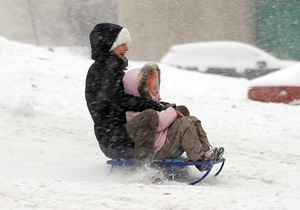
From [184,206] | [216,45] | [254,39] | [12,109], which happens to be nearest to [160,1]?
[254,39]

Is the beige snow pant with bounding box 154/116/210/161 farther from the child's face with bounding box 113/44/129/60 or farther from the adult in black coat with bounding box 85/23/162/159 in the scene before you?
the child's face with bounding box 113/44/129/60

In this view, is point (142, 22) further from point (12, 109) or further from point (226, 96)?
point (12, 109)

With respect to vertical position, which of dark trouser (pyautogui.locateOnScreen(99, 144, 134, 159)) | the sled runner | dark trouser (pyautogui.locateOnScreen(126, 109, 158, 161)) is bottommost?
the sled runner

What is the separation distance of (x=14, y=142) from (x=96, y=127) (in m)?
1.86

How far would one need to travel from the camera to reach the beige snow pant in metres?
6.61

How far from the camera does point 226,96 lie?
529 inches

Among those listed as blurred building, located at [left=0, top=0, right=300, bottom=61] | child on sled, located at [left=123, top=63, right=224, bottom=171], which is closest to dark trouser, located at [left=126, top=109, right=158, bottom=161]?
child on sled, located at [left=123, top=63, right=224, bottom=171]

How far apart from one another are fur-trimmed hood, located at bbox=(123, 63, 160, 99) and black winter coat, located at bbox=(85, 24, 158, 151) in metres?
0.06

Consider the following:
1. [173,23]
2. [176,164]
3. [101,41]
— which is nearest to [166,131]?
[176,164]

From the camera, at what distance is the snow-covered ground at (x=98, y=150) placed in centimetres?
563

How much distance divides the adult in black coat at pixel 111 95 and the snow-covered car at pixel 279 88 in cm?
518

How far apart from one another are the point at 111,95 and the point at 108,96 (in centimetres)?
3

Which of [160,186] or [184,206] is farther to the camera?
[160,186]

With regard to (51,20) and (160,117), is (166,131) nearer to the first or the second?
(160,117)
